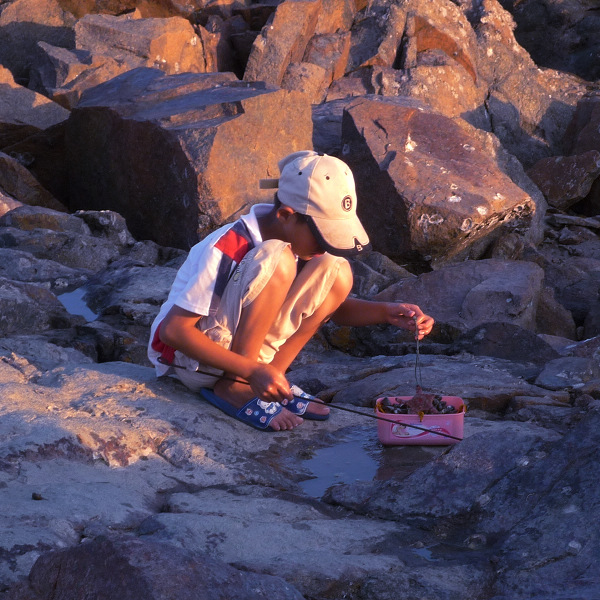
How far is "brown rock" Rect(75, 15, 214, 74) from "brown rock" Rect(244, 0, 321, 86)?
2.54 feet

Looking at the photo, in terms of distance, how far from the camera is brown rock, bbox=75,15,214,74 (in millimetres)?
9562

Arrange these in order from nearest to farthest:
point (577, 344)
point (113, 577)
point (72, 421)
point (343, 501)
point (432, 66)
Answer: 1. point (113, 577)
2. point (343, 501)
3. point (72, 421)
4. point (577, 344)
5. point (432, 66)

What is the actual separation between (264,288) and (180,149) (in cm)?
363

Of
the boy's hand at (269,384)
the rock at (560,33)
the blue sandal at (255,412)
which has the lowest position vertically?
the rock at (560,33)

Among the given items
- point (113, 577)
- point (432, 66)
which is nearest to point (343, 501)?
point (113, 577)

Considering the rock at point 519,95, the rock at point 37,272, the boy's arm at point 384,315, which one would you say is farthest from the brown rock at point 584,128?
the boy's arm at point 384,315

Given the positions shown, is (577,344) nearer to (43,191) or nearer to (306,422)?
(306,422)

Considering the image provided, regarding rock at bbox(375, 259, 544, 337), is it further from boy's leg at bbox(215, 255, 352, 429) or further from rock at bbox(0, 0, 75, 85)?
rock at bbox(0, 0, 75, 85)

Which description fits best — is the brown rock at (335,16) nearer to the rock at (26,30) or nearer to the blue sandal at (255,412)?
the rock at (26,30)

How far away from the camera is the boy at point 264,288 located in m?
2.96

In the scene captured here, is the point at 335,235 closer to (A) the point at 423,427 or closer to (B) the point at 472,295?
(A) the point at 423,427

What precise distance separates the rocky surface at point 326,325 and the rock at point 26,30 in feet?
0.09

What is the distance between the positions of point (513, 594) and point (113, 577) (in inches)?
35.0

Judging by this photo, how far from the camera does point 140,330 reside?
15.0ft
